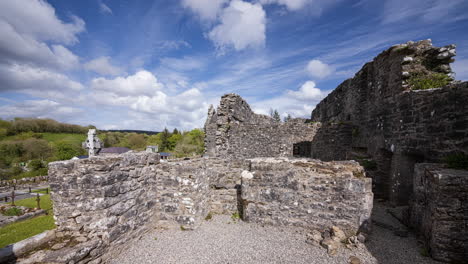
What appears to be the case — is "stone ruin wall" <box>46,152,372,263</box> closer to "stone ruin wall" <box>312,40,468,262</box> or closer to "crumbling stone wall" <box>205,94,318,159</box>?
"stone ruin wall" <box>312,40,468,262</box>

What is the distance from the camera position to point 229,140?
1130 centimetres

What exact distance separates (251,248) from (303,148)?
8136mm

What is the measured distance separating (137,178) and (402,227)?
6.52 metres

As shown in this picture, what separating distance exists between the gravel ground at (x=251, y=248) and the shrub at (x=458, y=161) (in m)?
1.83

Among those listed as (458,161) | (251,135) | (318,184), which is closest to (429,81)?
(458,161)

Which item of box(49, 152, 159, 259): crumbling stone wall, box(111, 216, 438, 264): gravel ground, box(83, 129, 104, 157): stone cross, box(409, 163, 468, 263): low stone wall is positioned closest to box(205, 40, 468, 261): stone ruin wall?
box(409, 163, 468, 263): low stone wall

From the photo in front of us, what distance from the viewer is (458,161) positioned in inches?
149

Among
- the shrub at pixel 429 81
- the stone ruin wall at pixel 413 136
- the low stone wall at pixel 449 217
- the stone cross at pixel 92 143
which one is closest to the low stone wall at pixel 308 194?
the low stone wall at pixel 449 217

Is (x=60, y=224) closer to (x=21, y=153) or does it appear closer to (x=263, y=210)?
(x=263, y=210)

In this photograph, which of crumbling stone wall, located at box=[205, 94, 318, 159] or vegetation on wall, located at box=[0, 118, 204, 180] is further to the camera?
vegetation on wall, located at box=[0, 118, 204, 180]

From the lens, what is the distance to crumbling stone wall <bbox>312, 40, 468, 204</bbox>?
440 centimetres

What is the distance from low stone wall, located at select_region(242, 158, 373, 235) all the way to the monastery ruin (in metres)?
0.02

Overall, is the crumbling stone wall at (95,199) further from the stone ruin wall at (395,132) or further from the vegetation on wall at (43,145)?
the vegetation on wall at (43,145)

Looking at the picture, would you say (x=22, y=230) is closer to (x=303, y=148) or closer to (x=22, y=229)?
(x=22, y=229)
